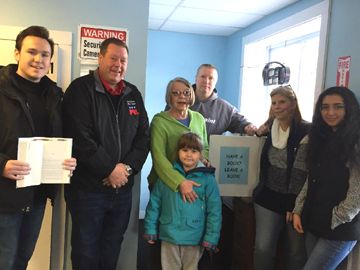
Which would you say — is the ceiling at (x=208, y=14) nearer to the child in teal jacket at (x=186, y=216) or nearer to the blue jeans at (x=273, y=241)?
the child in teal jacket at (x=186, y=216)

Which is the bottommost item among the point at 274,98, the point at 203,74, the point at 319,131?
the point at 319,131

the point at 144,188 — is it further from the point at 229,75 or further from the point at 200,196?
the point at 200,196

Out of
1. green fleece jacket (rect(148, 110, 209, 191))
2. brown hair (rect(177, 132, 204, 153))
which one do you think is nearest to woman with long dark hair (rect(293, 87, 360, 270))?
brown hair (rect(177, 132, 204, 153))

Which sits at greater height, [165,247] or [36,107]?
[36,107]

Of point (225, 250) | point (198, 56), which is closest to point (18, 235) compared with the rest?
point (225, 250)

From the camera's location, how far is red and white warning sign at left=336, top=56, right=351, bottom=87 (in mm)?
2164

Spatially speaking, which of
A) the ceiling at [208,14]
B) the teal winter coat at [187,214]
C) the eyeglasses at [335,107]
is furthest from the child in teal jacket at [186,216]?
the ceiling at [208,14]

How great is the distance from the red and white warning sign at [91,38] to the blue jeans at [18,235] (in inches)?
38.6

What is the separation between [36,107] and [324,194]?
1.47m

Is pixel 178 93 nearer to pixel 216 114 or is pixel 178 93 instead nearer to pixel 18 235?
pixel 216 114

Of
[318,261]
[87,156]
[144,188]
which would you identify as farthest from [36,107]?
[144,188]

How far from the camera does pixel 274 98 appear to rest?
2.10 meters

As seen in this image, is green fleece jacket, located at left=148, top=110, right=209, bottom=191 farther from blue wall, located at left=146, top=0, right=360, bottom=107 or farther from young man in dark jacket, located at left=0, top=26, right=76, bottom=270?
blue wall, located at left=146, top=0, right=360, bottom=107

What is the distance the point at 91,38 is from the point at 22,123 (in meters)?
0.87
